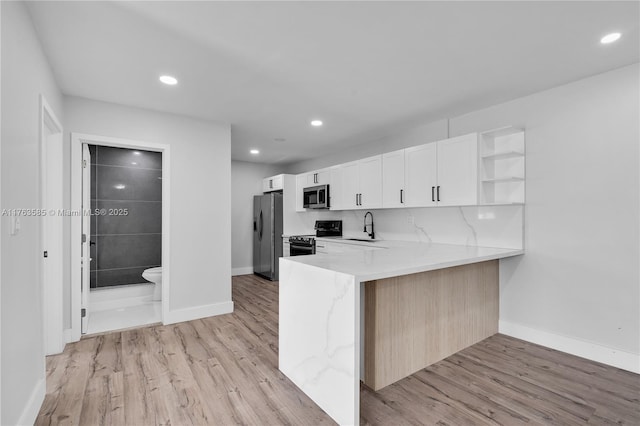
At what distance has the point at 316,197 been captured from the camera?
541 cm

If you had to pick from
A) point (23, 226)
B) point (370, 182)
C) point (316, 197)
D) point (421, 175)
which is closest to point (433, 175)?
point (421, 175)

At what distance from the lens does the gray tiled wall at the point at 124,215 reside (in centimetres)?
444

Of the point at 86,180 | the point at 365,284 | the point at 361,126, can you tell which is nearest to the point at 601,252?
the point at 365,284

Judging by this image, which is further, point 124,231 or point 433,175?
point 124,231

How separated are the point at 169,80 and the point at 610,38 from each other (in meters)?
3.40

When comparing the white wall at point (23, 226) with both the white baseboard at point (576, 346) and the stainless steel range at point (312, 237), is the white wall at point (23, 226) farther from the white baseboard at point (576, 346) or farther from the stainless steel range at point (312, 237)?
the white baseboard at point (576, 346)

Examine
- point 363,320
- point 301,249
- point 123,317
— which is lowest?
point 123,317

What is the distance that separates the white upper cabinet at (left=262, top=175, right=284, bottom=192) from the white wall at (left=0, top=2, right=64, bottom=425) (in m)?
4.00

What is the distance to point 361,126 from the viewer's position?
13.8 feet

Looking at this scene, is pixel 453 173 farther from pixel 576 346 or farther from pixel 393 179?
pixel 576 346

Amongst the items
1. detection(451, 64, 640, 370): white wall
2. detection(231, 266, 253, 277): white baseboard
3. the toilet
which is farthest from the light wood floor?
detection(231, 266, 253, 277): white baseboard

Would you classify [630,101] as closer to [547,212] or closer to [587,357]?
[547,212]

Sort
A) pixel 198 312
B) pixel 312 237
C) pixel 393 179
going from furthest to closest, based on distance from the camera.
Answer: pixel 312 237
pixel 393 179
pixel 198 312

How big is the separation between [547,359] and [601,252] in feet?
3.38
